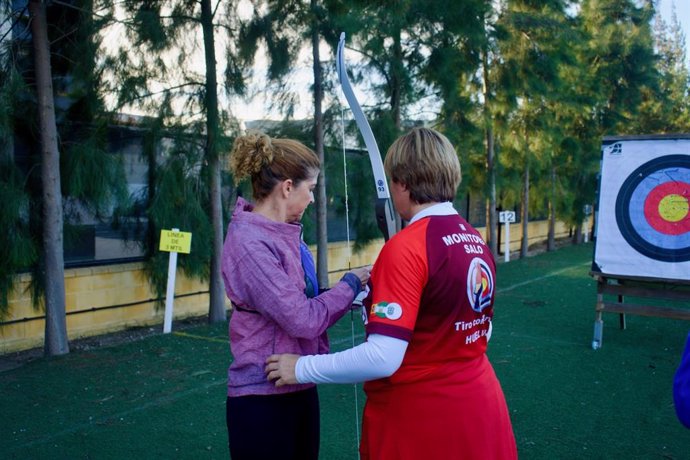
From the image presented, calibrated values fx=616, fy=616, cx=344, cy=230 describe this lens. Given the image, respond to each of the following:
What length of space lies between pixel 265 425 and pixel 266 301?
1.21 ft

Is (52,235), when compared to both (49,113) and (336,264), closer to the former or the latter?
(49,113)

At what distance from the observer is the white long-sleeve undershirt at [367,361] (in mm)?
1427

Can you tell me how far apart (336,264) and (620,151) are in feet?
17.1

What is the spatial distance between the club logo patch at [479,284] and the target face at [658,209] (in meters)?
4.21

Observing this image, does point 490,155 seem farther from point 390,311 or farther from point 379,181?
point 390,311

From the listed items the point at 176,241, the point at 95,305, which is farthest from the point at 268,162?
the point at 95,305

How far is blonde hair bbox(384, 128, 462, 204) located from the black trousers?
674 millimetres

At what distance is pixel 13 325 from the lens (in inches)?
214

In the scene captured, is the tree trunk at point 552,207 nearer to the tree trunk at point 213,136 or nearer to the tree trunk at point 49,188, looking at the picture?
the tree trunk at point 213,136

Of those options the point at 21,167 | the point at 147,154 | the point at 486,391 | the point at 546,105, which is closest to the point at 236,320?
the point at 486,391

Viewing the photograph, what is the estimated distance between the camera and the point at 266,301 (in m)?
1.58

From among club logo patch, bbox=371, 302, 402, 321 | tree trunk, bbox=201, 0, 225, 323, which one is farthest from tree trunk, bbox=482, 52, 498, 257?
club logo patch, bbox=371, 302, 402, 321

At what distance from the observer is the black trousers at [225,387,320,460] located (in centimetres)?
168

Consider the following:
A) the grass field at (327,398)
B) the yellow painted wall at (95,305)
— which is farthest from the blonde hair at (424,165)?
the yellow painted wall at (95,305)
